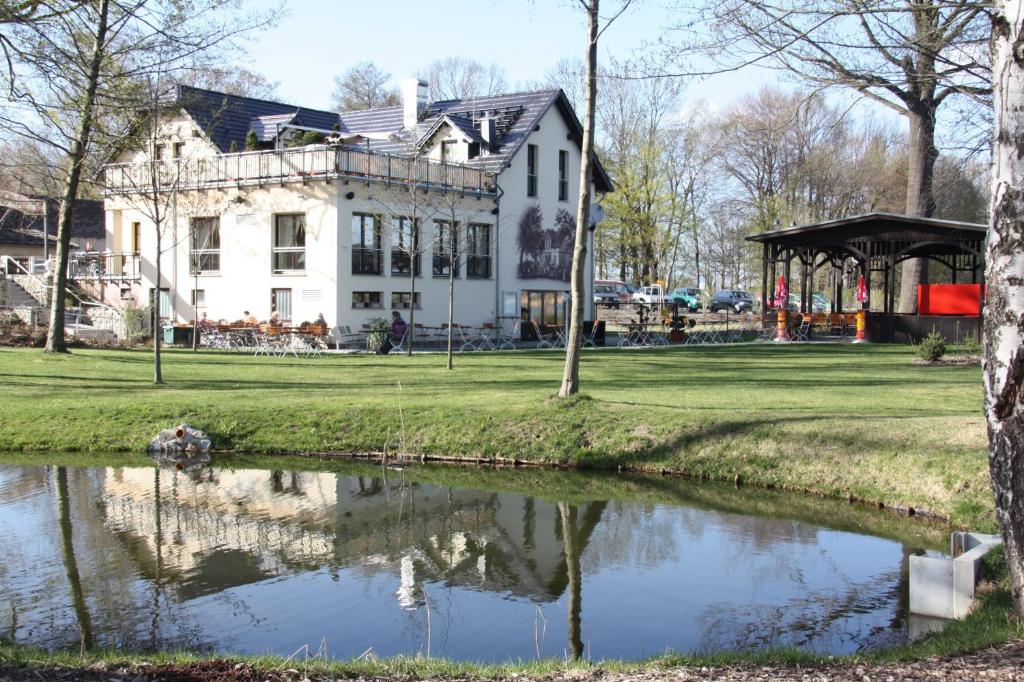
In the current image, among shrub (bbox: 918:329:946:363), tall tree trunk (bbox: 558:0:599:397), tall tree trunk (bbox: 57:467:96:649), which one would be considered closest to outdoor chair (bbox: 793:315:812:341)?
shrub (bbox: 918:329:946:363)

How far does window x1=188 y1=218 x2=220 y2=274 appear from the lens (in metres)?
35.7

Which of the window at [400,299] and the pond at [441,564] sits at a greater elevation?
the window at [400,299]

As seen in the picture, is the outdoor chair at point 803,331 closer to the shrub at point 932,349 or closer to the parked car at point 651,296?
the shrub at point 932,349

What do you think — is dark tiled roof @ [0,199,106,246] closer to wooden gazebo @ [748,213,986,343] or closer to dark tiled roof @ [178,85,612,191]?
dark tiled roof @ [178,85,612,191]

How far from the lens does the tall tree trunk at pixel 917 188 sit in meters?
32.2

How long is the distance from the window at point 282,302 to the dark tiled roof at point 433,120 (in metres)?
6.58

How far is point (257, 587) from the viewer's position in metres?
9.37

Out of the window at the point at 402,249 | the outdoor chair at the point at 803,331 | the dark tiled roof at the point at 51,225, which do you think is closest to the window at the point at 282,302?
the window at the point at 402,249

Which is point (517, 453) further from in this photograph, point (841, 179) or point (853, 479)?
point (841, 179)

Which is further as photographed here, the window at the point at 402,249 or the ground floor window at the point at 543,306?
the ground floor window at the point at 543,306

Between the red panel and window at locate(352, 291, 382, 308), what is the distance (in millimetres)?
19449

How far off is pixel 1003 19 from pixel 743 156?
57.2m

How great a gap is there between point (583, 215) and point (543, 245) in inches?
942

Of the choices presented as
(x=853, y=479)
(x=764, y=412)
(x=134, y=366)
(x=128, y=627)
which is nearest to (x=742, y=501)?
(x=853, y=479)
